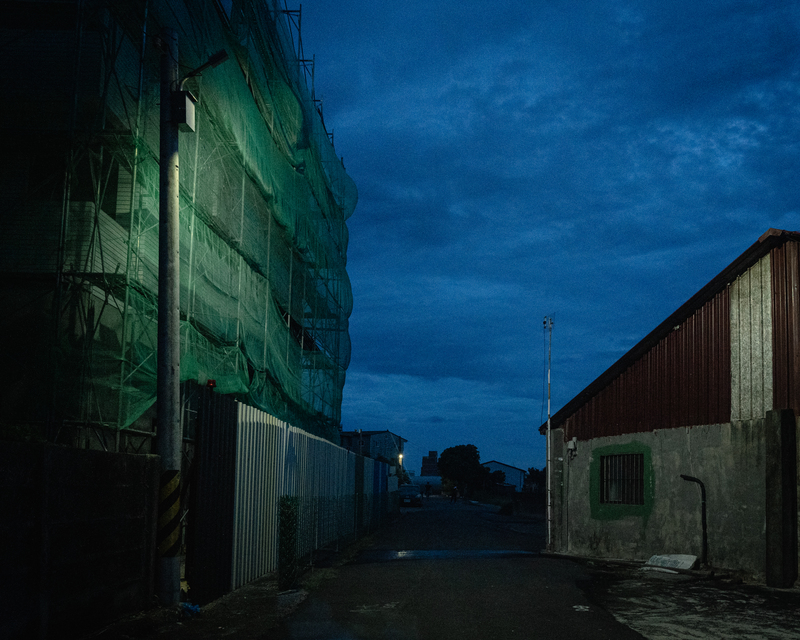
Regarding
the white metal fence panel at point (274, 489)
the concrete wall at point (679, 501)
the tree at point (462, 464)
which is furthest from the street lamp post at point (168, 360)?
the tree at point (462, 464)

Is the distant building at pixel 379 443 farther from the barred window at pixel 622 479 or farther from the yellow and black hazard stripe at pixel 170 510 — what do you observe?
the yellow and black hazard stripe at pixel 170 510

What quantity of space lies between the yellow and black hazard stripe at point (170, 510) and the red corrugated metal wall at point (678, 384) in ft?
36.7

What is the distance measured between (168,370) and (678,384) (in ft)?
39.3

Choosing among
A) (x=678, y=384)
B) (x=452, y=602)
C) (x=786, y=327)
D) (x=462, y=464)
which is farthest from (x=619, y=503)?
(x=462, y=464)

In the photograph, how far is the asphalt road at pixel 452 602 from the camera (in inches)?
342

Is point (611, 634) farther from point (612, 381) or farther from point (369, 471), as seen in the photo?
point (369, 471)

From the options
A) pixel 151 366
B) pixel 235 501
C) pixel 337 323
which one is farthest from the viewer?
pixel 337 323

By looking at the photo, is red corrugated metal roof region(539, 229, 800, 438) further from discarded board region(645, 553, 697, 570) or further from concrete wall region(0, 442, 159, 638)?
concrete wall region(0, 442, 159, 638)

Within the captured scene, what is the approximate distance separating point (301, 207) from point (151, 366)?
11.5 m

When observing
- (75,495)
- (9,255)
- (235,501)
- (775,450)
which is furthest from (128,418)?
(775,450)

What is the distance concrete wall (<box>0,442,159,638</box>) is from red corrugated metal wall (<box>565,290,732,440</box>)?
460 inches

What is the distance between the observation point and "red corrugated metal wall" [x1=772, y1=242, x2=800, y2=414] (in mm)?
13977

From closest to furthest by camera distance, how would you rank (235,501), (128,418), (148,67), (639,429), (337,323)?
(235,501), (128,418), (148,67), (639,429), (337,323)

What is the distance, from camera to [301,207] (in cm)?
2428
